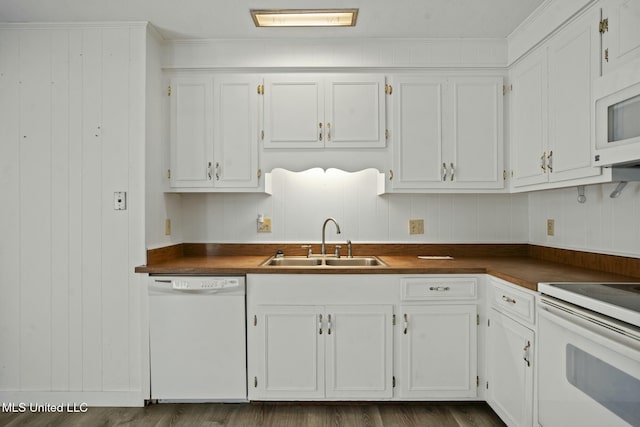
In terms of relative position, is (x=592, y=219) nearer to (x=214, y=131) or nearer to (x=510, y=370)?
(x=510, y=370)

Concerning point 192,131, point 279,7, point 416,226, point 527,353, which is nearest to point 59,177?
point 192,131

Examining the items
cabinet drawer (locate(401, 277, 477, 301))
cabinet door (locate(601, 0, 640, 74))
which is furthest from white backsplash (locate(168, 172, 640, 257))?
cabinet door (locate(601, 0, 640, 74))

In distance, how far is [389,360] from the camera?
2424 mm

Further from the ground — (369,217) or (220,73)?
(220,73)

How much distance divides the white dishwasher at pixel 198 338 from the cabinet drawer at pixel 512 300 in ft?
4.87

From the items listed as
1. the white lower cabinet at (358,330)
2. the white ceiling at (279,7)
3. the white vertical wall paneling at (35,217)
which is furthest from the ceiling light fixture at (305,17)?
the white lower cabinet at (358,330)

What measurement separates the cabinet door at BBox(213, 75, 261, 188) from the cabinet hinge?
1.94 metres

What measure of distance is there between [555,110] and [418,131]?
830 mm

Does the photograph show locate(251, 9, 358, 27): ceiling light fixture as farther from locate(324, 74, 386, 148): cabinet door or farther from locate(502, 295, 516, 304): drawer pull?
locate(502, 295, 516, 304): drawer pull

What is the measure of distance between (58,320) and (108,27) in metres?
1.85

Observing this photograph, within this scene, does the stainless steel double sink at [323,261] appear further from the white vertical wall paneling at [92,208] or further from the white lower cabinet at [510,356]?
the white vertical wall paneling at [92,208]

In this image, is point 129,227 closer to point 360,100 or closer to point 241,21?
point 241,21

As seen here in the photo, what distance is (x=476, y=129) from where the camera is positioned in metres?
2.76

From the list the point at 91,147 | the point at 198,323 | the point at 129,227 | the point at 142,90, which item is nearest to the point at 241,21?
the point at 142,90
